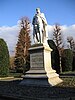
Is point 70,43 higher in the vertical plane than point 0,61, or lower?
higher

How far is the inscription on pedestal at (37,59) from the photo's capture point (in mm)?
14562

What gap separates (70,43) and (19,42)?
26.6 metres

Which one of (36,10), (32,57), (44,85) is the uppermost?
(36,10)

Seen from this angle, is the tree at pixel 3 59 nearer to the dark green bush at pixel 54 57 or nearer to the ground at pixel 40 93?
the dark green bush at pixel 54 57

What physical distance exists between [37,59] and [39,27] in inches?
90.7

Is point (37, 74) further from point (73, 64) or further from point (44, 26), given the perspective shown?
point (73, 64)

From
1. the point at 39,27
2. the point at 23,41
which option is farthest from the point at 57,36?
the point at 39,27

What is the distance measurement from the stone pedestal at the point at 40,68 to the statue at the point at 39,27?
711mm

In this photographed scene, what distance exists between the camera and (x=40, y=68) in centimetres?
1455

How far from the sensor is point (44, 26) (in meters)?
15.9

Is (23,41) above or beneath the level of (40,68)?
above

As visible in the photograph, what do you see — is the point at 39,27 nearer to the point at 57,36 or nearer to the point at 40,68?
the point at 40,68

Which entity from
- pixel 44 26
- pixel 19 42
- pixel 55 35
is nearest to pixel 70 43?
pixel 55 35

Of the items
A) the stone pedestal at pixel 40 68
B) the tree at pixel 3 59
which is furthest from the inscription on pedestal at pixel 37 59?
the tree at pixel 3 59
